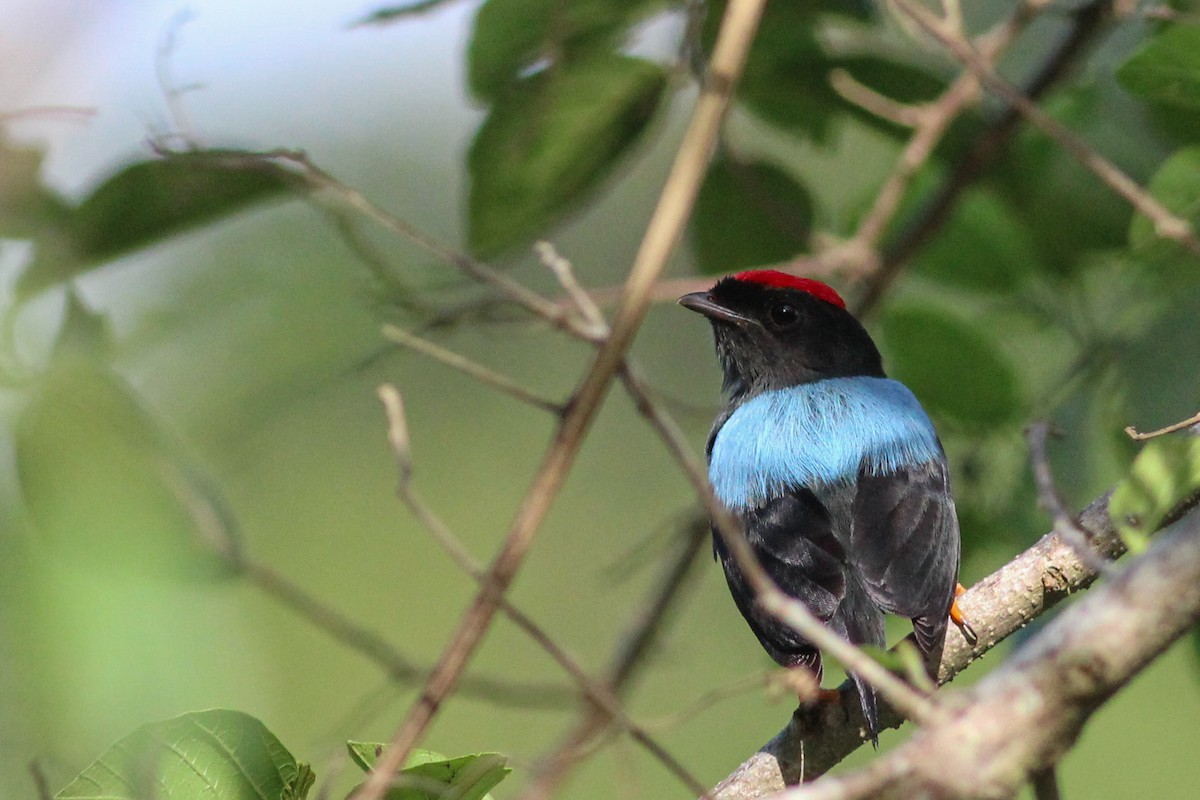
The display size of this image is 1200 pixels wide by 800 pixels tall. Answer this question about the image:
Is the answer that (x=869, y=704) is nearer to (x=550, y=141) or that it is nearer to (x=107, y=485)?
(x=550, y=141)

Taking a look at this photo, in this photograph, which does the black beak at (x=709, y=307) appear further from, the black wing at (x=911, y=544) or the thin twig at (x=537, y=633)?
the thin twig at (x=537, y=633)

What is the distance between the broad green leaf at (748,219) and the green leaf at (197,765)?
211 cm

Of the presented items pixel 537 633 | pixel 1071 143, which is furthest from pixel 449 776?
pixel 1071 143

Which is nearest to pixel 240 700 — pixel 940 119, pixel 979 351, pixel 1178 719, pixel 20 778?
pixel 20 778

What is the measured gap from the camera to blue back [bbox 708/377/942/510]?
304cm

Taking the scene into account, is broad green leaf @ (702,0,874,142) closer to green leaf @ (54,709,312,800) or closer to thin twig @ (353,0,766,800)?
thin twig @ (353,0,766,800)

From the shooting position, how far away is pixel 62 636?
2.27 m

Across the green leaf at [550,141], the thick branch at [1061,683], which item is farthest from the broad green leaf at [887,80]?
the thick branch at [1061,683]

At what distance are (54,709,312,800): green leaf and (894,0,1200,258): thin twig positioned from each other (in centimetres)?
185

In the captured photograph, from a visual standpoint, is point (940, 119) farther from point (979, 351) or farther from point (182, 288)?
point (182, 288)

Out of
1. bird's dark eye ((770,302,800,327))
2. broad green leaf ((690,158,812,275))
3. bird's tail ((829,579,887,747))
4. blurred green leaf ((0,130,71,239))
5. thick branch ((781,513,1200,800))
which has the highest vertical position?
thick branch ((781,513,1200,800))

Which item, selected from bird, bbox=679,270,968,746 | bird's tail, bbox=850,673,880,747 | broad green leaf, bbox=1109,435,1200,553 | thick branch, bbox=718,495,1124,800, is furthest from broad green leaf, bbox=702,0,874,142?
broad green leaf, bbox=1109,435,1200,553

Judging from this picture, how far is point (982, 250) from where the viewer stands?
3.16m

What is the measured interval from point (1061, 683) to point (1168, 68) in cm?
180
